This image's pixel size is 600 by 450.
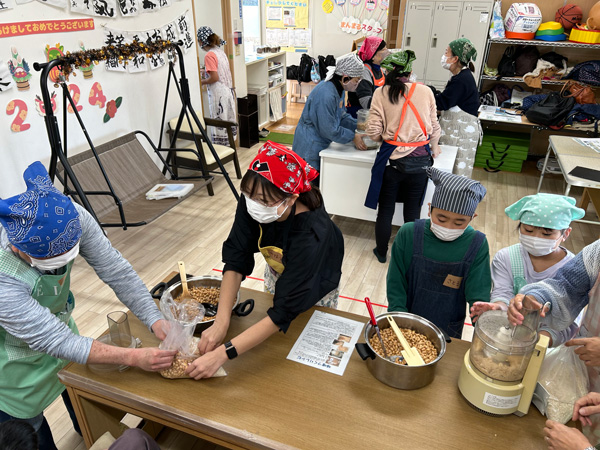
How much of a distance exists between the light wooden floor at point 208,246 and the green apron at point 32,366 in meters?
0.68

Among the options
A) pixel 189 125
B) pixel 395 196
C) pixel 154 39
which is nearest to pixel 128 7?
pixel 154 39

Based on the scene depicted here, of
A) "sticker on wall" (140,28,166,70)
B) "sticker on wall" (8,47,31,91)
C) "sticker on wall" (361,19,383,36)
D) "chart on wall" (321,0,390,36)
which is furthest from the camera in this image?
"sticker on wall" (361,19,383,36)

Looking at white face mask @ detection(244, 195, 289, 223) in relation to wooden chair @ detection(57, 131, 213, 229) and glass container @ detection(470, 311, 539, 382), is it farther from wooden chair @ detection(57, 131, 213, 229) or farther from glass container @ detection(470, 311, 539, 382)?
wooden chair @ detection(57, 131, 213, 229)

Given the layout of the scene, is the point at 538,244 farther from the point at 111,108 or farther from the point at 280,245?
the point at 111,108

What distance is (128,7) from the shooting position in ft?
13.1

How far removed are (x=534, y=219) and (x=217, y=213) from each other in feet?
10.6

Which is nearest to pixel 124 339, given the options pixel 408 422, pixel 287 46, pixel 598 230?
pixel 408 422

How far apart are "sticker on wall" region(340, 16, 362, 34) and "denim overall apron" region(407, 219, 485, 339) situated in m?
7.46

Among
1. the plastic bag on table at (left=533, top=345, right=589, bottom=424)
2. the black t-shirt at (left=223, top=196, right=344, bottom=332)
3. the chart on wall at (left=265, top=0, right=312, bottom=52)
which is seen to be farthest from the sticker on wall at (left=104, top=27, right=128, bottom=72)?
the chart on wall at (left=265, top=0, right=312, bottom=52)

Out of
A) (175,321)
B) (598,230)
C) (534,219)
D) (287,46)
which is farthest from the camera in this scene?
(287,46)

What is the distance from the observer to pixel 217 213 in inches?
172

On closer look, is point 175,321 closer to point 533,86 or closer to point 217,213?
point 217,213

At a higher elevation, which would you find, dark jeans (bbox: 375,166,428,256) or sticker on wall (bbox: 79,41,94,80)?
sticker on wall (bbox: 79,41,94,80)

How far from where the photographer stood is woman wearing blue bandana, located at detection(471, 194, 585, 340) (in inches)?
63.1
